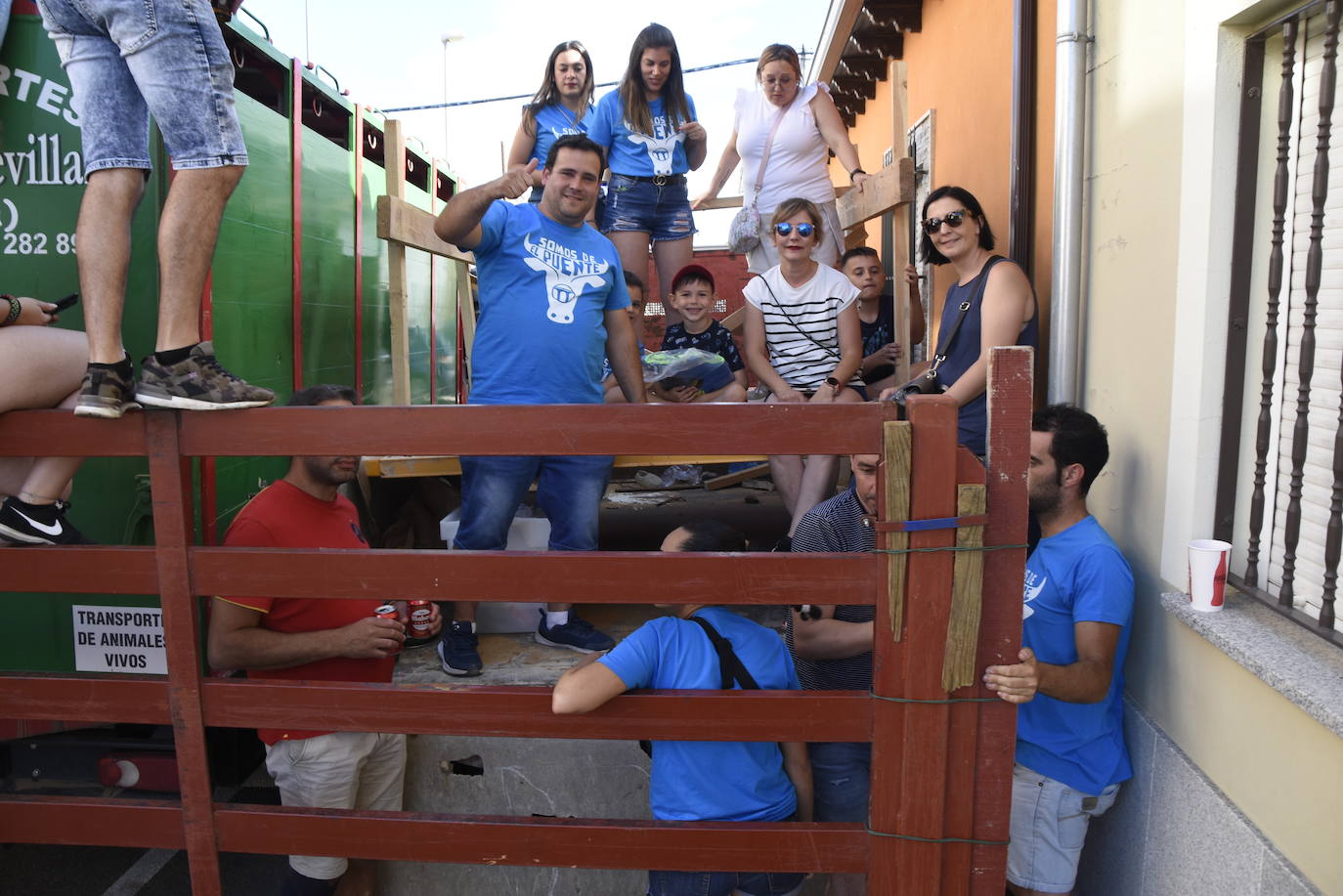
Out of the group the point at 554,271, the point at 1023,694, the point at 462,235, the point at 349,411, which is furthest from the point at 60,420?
the point at 1023,694

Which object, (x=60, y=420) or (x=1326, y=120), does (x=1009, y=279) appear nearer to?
(x=1326, y=120)

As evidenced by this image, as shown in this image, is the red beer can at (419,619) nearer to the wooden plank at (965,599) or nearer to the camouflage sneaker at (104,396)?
the camouflage sneaker at (104,396)

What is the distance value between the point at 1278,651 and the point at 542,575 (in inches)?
62.8

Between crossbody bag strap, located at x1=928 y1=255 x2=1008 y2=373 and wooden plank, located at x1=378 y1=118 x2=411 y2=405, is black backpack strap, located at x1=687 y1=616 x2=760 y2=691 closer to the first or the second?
crossbody bag strap, located at x1=928 y1=255 x2=1008 y2=373

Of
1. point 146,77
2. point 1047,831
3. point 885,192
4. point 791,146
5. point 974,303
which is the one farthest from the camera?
point 791,146

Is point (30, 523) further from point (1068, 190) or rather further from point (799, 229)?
point (1068, 190)

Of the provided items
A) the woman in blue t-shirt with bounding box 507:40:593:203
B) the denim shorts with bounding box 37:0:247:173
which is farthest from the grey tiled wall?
the woman in blue t-shirt with bounding box 507:40:593:203

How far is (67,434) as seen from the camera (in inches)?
87.6

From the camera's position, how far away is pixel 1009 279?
3305 millimetres

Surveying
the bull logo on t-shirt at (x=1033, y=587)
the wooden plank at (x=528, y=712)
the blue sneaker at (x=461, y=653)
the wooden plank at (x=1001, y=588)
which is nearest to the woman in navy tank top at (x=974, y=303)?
the bull logo on t-shirt at (x=1033, y=587)

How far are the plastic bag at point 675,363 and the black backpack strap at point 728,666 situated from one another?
8.19 feet

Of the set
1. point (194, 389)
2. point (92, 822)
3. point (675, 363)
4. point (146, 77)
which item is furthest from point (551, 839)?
point (675, 363)

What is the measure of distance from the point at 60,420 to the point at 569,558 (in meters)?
1.22

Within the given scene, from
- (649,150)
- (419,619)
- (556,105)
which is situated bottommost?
(419,619)
